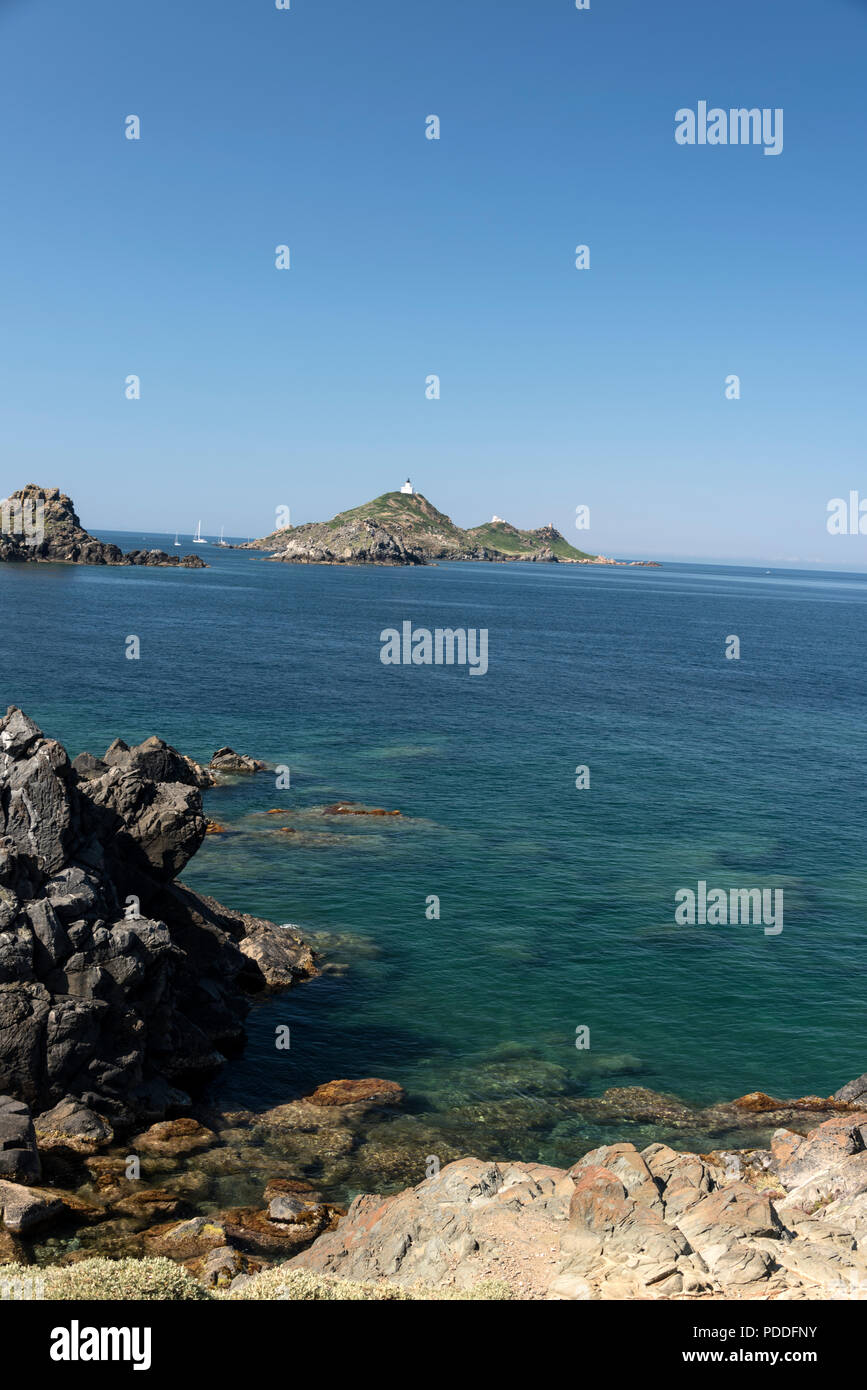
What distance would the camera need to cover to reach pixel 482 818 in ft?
246

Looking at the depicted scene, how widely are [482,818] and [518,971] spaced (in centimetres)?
2483

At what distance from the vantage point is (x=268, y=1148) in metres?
35.0

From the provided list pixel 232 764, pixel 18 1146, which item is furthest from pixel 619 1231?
Answer: pixel 232 764

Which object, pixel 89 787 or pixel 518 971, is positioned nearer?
pixel 89 787

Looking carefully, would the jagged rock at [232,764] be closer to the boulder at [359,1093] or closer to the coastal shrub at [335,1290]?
the boulder at [359,1093]

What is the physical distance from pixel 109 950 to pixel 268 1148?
33.0 feet

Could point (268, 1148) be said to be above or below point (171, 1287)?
below

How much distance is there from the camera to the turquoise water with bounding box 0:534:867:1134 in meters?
43.9

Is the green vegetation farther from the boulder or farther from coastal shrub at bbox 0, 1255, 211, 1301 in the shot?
the boulder

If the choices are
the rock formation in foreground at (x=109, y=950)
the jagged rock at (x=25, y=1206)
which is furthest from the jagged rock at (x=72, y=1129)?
the jagged rock at (x=25, y=1206)

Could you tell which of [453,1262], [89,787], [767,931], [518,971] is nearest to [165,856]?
[89,787]

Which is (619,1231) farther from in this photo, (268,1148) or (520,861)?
(520,861)

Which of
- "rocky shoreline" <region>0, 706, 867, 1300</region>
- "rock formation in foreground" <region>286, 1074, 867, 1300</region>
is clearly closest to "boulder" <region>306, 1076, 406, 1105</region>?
"rocky shoreline" <region>0, 706, 867, 1300</region>
